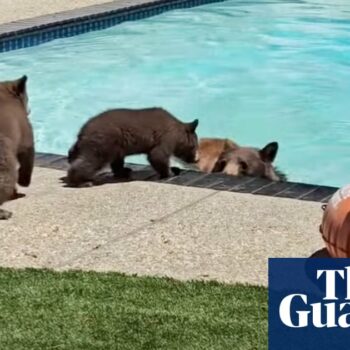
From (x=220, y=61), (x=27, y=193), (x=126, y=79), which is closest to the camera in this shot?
→ (x=27, y=193)

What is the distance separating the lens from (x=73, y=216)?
23.2 feet

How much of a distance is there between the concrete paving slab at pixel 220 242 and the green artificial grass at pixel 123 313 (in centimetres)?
22

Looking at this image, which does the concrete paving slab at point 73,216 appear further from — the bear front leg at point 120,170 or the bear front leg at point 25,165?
the bear front leg at point 120,170

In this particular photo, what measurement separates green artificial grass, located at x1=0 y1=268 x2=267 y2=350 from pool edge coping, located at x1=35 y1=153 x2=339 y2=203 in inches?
79.7

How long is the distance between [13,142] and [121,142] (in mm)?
1114

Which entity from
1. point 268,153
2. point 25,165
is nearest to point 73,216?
point 25,165

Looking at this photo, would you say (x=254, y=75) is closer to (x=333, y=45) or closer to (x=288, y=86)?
(x=288, y=86)

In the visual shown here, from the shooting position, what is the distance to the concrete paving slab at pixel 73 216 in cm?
639

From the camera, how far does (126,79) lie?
1492cm

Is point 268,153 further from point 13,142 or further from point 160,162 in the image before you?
point 13,142

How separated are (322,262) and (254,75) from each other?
9934mm

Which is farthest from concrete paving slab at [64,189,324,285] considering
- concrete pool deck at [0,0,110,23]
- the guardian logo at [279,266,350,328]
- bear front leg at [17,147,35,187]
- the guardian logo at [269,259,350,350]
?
concrete pool deck at [0,0,110,23]

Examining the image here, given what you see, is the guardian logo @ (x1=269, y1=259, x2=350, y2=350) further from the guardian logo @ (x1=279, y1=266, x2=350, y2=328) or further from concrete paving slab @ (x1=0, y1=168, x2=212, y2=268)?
concrete paving slab @ (x1=0, y1=168, x2=212, y2=268)

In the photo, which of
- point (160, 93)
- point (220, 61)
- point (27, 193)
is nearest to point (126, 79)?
point (160, 93)
